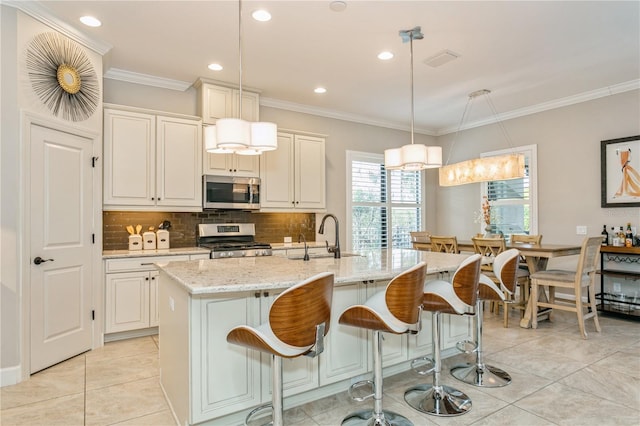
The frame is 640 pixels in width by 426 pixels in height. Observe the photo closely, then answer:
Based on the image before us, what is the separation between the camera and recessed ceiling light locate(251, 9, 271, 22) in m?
3.04

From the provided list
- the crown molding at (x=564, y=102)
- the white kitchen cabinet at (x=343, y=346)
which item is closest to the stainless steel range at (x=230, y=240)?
the white kitchen cabinet at (x=343, y=346)

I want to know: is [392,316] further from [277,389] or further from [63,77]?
[63,77]

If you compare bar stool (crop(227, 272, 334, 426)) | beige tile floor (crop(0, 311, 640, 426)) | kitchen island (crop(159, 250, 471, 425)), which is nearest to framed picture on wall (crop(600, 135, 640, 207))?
beige tile floor (crop(0, 311, 640, 426))

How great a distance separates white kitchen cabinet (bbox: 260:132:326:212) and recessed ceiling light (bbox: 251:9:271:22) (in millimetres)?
1918

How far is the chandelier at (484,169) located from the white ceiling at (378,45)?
0.90 meters

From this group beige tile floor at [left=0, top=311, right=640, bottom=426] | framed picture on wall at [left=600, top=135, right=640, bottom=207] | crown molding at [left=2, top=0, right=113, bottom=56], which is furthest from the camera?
framed picture on wall at [left=600, top=135, right=640, bottom=207]

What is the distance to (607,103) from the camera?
4.91m

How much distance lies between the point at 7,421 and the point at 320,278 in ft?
7.21

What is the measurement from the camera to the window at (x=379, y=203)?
6.16 meters

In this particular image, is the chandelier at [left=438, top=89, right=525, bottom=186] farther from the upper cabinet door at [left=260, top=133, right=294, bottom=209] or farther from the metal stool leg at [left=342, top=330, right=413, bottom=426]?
the metal stool leg at [left=342, top=330, right=413, bottom=426]

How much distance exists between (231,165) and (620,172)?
190 inches

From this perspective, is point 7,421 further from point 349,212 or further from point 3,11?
point 349,212

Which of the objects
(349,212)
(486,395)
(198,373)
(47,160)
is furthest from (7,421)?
(349,212)

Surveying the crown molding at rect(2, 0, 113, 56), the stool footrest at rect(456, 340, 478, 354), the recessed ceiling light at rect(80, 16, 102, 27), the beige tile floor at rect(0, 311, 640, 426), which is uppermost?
the recessed ceiling light at rect(80, 16, 102, 27)
